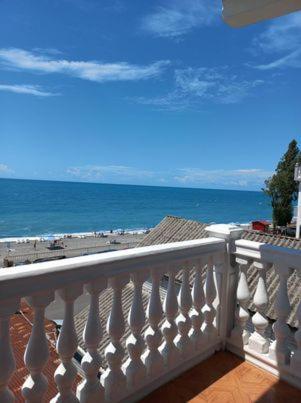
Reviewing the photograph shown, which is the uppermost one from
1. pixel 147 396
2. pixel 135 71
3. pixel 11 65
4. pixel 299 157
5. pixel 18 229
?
pixel 135 71

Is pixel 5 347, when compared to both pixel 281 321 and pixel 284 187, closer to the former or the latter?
pixel 281 321

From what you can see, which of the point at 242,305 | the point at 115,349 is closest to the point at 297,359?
the point at 242,305

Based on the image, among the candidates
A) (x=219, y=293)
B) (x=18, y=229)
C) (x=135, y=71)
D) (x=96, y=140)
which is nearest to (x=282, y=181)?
(x=219, y=293)

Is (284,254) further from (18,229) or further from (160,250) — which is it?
(18,229)

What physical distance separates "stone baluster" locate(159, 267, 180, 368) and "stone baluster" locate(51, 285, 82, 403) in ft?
2.08

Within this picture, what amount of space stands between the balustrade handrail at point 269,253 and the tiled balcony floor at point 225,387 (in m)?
0.79

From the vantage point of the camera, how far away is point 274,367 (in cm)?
198

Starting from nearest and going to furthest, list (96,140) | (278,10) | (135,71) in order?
(278,10), (135,71), (96,140)

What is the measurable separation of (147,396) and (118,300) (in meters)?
0.73

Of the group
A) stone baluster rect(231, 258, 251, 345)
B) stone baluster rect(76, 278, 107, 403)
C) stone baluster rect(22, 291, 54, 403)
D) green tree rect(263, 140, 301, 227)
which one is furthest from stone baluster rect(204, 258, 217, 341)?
green tree rect(263, 140, 301, 227)

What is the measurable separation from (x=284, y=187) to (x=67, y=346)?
26502 millimetres

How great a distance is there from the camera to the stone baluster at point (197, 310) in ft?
6.23

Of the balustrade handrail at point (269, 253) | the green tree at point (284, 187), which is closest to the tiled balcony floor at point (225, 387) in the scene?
the balustrade handrail at point (269, 253)

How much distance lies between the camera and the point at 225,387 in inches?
72.7
